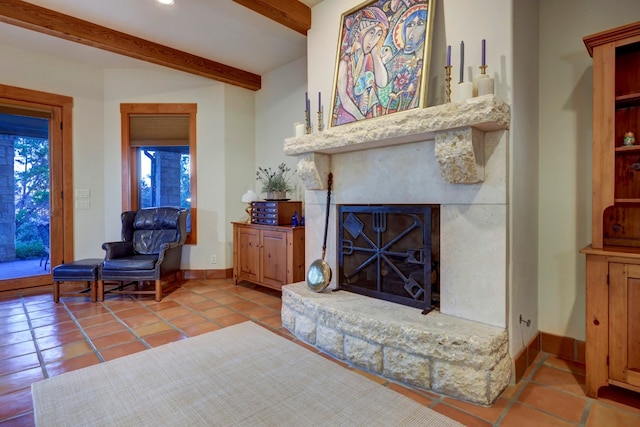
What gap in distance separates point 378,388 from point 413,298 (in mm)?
672

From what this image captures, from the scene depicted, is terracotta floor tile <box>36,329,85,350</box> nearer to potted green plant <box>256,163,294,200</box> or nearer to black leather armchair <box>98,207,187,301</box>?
black leather armchair <box>98,207,187,301</box>

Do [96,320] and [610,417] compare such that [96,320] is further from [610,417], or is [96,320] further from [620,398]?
[620,398]

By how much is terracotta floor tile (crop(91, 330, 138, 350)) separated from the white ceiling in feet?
9.41

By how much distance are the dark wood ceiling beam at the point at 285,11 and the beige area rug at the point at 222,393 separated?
9.05 ft

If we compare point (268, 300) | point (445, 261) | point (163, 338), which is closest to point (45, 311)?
point (163, 338)

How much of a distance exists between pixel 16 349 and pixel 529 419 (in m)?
3.46

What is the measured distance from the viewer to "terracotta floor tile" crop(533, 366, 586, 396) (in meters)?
1.96

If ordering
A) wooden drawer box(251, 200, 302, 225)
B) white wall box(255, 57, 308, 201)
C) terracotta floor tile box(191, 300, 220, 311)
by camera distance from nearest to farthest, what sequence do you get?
1. terracotta floor tile box(191, 300, 220, 311)
2. wooden drawer box(251, 200, 302, 225)
3. white wall box(255, 57, 308, 201)

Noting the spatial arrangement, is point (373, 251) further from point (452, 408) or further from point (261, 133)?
point (261, 133)

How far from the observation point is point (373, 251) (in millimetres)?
2633

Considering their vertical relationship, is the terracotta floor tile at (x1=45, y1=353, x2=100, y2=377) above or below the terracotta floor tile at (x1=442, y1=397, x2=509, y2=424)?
above

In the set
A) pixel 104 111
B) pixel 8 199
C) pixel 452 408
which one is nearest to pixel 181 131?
pixel 104 111

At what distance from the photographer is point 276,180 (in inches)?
168

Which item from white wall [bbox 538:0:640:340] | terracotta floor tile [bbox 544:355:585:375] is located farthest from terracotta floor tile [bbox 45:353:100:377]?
white wall [bbox 538:0:640:340]
